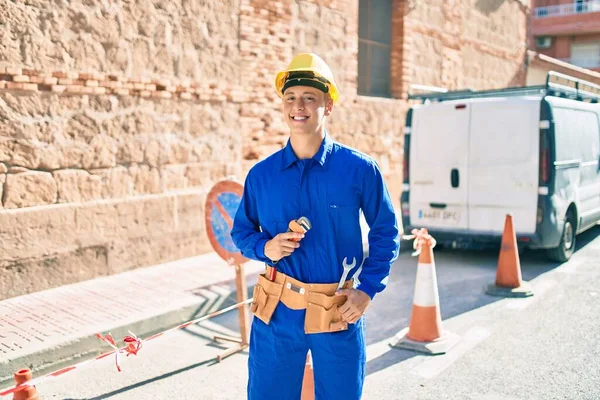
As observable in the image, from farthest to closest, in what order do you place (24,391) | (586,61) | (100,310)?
(586,61) → (100,310) → (24,391)

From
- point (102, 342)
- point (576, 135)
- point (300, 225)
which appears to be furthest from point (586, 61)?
point (300, 225)

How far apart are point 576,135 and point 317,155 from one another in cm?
664

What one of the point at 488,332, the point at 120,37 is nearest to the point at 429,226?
the point at 488,332

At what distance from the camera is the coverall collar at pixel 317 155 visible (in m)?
2.78

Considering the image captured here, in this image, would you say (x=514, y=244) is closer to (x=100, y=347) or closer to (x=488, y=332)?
(x=488, y=332)

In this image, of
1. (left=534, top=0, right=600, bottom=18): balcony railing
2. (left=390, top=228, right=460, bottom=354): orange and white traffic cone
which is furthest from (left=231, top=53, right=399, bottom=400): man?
(left=534, top=0, right=600, bottom=18): balcony railing

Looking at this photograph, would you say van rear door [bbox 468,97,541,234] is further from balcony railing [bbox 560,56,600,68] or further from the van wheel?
balcony railing [bbox 560,56,600,68]

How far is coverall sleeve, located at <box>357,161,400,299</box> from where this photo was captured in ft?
9.00

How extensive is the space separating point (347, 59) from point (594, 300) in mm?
6392

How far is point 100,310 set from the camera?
5742mm

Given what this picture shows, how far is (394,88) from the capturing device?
12828 millimetres

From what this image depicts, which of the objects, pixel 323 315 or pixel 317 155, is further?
pixel 317 155

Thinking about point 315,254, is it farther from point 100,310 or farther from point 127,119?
point 127,119

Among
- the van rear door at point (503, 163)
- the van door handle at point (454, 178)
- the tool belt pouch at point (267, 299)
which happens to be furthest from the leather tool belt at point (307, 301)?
the van door handle at point (454, 178)
